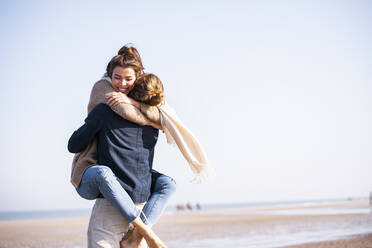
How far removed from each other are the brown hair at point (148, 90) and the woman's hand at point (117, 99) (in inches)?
3.7

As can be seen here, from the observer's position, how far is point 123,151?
3.37 m

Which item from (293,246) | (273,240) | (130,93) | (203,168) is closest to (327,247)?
(293,246)

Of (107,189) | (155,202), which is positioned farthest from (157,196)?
(107,189)

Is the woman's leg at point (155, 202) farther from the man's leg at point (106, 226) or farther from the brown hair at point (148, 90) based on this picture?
the brown hair at point (148, 90)

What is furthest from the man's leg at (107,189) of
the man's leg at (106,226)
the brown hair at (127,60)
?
the brown hair at (127,60)

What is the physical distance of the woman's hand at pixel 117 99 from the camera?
3.26 meters

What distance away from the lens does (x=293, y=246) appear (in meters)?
8.59

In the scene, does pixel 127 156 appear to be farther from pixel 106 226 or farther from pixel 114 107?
pixel 106 226

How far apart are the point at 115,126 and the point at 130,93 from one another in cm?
31

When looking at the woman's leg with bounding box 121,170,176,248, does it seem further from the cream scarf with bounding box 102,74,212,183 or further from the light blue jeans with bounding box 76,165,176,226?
the cream scarf with bounding box 102,74,212,183

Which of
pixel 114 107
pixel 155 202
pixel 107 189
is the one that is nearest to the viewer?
pixel 107 189

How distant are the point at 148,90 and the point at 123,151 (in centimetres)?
49

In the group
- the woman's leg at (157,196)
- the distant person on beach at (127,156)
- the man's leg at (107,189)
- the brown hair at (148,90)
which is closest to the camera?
the man's leg at (107,189)

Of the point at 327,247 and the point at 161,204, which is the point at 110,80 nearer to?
the point at 161,204
